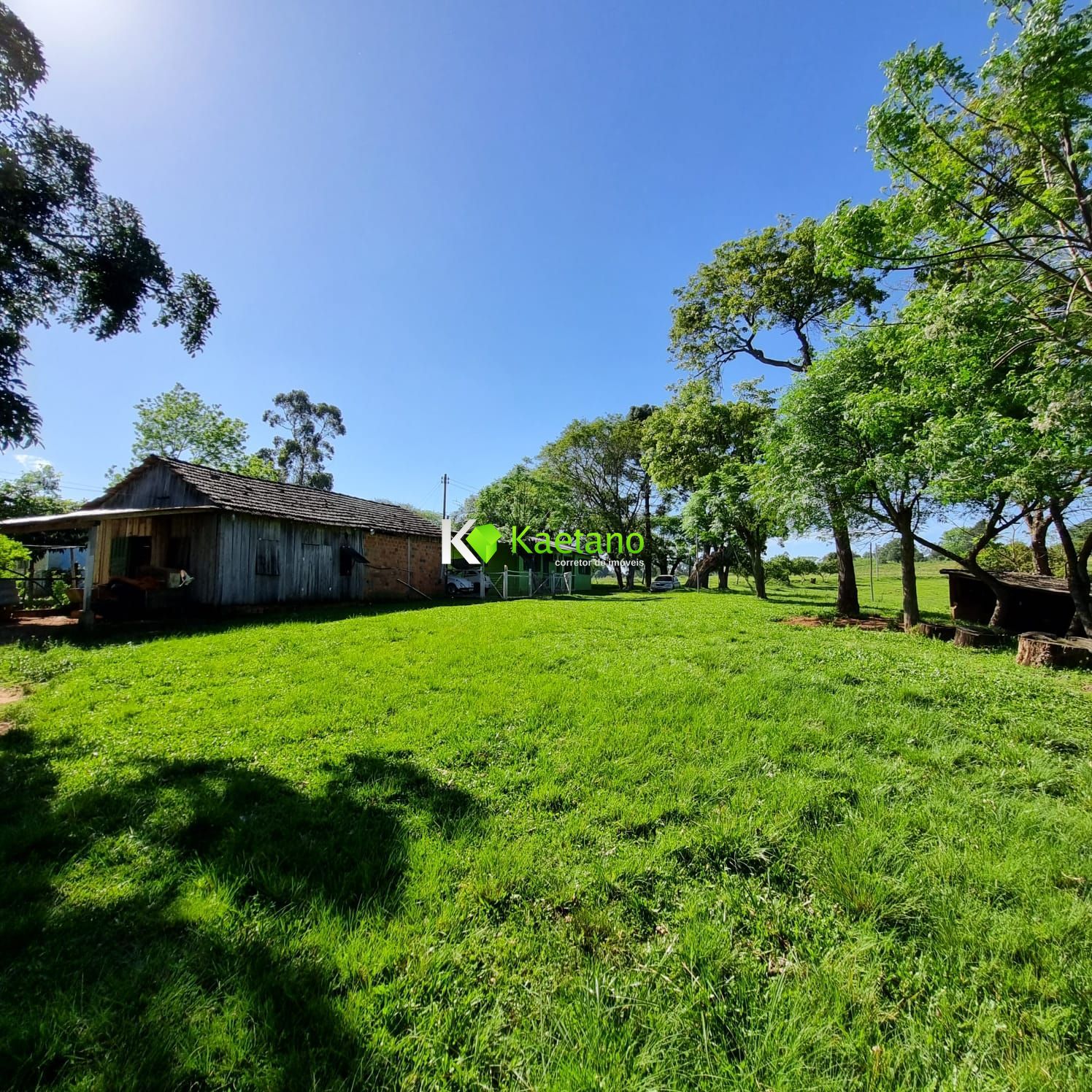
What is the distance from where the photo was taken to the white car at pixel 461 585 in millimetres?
21047

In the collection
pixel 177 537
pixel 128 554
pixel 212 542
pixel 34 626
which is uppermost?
pixel 177 537

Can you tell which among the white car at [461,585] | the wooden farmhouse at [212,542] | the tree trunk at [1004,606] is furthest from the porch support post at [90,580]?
the tree trunk at [1004,606]

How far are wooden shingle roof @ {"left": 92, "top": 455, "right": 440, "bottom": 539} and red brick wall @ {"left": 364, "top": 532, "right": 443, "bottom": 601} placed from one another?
0.40 metres

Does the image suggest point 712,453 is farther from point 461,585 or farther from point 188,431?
point 188,431

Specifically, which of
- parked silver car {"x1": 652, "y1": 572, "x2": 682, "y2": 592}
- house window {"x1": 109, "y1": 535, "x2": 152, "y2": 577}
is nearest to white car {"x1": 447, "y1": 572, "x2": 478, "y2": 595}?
house window {"x1": 109, "y1": 535, "x2": 152, "y2": 577}

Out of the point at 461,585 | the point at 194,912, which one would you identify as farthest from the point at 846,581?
the point at 194,912

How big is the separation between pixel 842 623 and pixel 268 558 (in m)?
16.6

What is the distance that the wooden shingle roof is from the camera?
12.6 metres

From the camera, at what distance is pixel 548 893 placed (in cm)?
229

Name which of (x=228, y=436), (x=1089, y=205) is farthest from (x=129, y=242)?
(x=228, y=436)

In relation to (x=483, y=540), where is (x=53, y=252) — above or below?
above

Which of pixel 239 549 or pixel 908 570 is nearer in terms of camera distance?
pixel 908 570

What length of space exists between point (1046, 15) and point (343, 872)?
10454 millimetres

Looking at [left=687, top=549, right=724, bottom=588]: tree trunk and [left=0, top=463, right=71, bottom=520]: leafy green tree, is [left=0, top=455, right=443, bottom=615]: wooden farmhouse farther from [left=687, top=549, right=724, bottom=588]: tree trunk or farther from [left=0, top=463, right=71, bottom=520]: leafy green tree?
[left=687, top=549, right=724, bottom=588]: tree trunk
